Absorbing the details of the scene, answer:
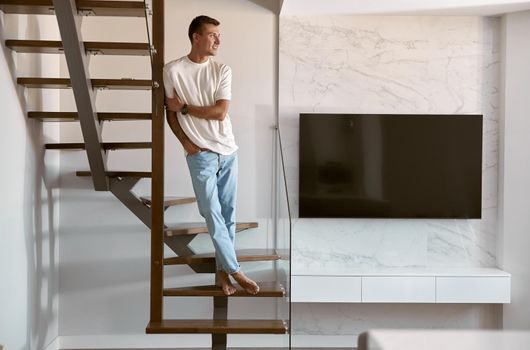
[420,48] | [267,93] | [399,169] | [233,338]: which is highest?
[420,48]

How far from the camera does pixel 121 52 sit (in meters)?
4.81

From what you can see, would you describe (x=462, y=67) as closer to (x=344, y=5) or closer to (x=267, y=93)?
(x=344, y=5)

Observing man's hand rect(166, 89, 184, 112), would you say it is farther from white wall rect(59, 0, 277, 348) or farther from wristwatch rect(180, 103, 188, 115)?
white wall rect(59, 0, 277, 348)

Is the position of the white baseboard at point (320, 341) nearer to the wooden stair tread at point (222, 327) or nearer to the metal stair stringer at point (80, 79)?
the wooden stair tread at point (222, 327)

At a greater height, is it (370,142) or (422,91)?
(422,91)

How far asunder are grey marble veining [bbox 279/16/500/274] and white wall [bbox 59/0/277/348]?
0.22 m

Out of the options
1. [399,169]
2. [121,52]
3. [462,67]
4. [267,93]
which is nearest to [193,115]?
[121,52]

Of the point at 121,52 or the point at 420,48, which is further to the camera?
the point at 420,48

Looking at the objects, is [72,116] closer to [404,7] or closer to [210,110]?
[210,110]

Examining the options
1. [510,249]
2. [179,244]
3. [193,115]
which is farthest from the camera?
[510,249]

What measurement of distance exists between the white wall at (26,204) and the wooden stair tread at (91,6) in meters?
0.16

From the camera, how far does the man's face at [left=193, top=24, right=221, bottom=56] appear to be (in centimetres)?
464

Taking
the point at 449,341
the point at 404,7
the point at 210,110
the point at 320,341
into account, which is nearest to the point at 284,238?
the point at 210,110

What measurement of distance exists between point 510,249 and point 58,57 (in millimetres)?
3968
